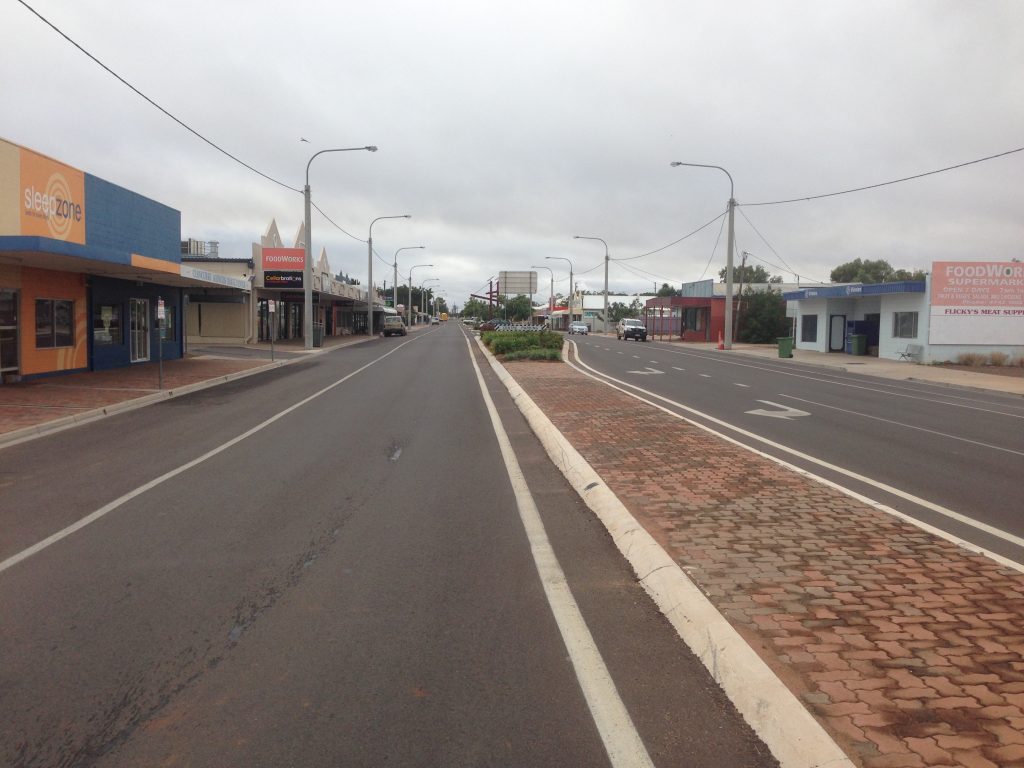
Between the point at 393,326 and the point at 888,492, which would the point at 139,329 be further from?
the point at 393,326

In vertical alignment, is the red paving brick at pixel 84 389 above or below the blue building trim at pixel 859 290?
below

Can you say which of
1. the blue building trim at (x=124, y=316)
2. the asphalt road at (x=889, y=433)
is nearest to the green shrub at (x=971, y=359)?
the asphalt road at (x=889, y=433)

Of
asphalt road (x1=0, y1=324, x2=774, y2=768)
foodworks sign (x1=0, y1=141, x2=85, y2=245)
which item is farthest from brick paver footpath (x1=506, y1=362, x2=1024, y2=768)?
foodworks sign (x1=0, y1=141, x2=85, y2=245)

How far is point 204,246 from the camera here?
4881cm

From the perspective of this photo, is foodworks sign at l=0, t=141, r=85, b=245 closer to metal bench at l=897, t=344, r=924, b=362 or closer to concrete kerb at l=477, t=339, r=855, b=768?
concrete kerb at l=477, t=339, r=855, b=768

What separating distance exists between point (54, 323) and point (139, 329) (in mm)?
6016

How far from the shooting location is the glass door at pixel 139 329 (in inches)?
1033

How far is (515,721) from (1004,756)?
2.03m

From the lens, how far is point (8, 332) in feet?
62.1

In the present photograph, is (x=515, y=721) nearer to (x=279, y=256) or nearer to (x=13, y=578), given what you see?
(x=13, y=578)

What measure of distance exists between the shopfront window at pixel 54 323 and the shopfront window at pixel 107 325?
1.31 m

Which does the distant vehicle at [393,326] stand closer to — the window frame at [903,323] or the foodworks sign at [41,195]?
the window frame at [903,323]

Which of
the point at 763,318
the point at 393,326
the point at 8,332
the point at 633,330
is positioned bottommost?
the point at 8,332

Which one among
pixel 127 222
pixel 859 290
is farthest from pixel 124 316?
pixel 859 290
